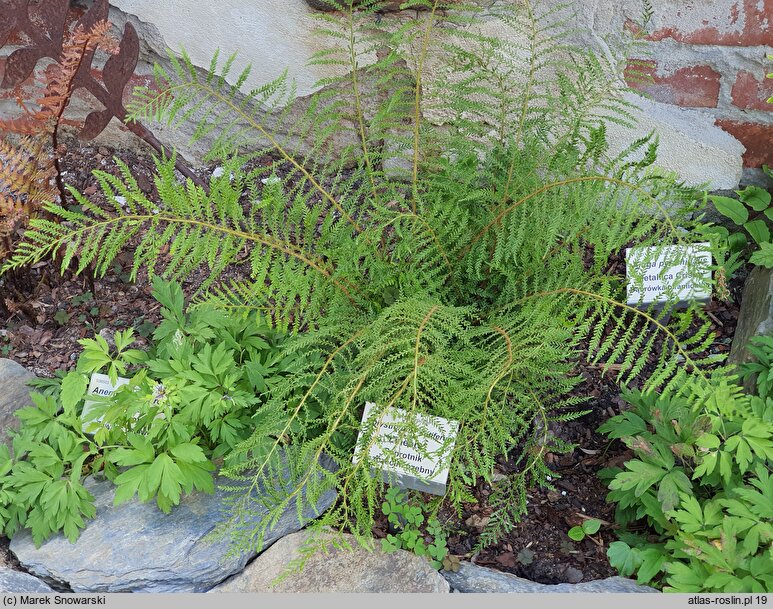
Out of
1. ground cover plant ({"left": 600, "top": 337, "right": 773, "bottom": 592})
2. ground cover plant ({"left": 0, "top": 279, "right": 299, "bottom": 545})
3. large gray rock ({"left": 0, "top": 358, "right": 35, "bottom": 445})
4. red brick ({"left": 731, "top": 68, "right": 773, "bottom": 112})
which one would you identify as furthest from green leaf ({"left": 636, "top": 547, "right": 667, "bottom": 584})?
large gray rock ({"left": 0, "top": 358, "right": 35, "bottom": 445})

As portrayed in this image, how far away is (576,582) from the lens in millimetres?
1691

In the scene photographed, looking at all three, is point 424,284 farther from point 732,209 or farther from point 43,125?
point 43,125

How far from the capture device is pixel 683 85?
7.34ft

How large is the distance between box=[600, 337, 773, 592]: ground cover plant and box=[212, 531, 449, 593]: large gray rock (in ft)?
1.63

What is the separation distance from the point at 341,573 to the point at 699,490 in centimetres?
94

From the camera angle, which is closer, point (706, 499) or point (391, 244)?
point (706, 499)

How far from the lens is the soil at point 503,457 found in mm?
1760

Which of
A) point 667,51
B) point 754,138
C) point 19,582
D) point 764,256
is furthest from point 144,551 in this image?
point 754,138

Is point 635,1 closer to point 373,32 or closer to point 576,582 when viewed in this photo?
point 373,32

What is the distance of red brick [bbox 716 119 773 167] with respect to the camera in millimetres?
2271

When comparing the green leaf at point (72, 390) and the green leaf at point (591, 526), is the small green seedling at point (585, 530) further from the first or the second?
the green leaf at point (72, 390)

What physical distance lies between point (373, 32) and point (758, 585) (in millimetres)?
1892

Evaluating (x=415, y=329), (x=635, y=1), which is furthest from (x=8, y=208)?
(x=635, y=1)

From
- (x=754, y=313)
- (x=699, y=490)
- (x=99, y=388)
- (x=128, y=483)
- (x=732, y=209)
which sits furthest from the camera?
(x=732, y=209)
